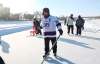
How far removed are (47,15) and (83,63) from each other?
1.80 meters

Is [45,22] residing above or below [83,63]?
above

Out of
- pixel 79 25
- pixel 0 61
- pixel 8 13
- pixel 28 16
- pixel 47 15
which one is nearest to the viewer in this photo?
pixel 0 61

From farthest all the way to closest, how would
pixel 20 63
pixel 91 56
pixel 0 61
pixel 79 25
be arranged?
pixel 79 25
pixel 91 56
pixel 20 63
pixel 0 61

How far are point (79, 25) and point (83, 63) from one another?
38.6ft

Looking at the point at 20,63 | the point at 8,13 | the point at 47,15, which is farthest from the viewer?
the point at 8,13

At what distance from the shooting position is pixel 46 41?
8438mm

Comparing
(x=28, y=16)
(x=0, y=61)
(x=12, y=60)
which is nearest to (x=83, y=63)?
(x=12, y=60)

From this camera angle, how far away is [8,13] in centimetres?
9725

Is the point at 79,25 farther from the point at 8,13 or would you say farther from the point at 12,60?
the point at 8,13

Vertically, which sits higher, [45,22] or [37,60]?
[45,22]

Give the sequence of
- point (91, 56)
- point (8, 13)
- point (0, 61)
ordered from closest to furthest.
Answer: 1. point (0, 61)
2. point (91, 56)
3. point (8, 13)

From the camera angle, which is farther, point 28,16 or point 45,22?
point 28,16

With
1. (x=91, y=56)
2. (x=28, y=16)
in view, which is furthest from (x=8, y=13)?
(x=91, y=56)

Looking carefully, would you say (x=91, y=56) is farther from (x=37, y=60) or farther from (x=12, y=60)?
(x=12, y=60)
